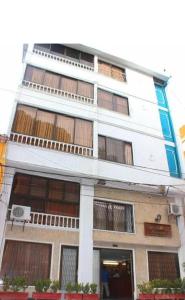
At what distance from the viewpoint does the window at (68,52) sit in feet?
54.6

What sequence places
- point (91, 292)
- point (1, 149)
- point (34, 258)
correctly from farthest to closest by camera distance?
point (1, 149), point (34, 258), point (91, 292)

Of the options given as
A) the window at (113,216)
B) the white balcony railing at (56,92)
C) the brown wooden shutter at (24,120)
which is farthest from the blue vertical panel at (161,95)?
the brown wooden shutter at (24,120)

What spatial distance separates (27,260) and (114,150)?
709cm

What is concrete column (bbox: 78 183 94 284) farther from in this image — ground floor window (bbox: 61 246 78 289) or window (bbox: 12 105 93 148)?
window (bbox: 12 105 93 148)

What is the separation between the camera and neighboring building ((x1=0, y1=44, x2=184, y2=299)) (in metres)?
11.1

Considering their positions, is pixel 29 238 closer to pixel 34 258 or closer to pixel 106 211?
pixel 34 258

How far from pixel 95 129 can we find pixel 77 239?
5868 mm

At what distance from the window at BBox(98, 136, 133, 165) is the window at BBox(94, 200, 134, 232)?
2.48m

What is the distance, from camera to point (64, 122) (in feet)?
46.4

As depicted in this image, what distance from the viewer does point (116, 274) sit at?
44.0 ft

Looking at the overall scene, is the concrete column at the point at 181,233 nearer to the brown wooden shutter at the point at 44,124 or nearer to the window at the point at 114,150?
the window at the point at 114,150

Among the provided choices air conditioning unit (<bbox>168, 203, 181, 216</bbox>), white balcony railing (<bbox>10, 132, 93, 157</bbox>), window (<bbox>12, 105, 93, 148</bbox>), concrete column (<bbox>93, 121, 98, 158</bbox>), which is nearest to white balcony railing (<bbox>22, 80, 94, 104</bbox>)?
window (<bbox>12, 105, 93, 148</bbox>)

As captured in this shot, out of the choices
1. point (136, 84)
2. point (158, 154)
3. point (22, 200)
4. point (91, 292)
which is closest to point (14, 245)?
point (22, 200)

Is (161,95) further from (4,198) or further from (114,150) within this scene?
(4,198)
